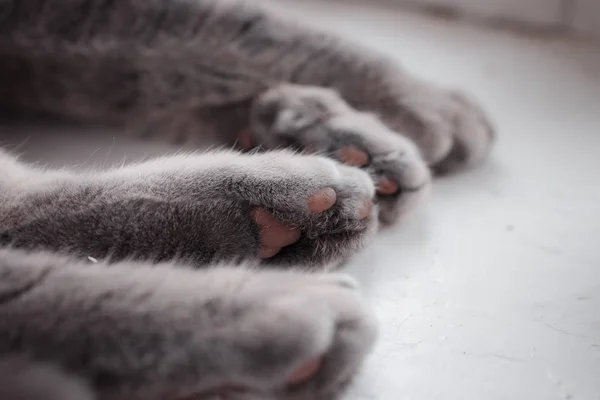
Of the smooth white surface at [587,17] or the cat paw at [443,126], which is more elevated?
the smooth white surface at [587,17]

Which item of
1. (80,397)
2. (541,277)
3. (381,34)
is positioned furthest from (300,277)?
(381,34)

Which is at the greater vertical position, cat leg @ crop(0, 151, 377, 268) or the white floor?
cat leg @ crop(0, 151, 377, 268)

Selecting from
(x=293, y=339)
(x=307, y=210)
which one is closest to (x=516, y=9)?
(x=307, y=210)

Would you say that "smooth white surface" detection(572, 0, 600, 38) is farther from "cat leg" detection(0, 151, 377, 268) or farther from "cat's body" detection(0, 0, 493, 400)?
"cat leg" detection(0, 151, 377, 268)

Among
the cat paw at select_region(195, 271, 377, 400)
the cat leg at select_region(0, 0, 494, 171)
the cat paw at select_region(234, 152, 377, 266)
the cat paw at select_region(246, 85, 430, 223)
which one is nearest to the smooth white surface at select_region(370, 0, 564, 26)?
the cat leg at select_region(0, 0, 494, 171)

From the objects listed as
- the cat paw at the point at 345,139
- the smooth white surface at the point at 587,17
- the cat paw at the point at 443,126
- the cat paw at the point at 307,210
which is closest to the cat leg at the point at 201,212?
the cat paw at the point at 307,210

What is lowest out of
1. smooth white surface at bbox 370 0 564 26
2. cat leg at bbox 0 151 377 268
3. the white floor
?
the white floor

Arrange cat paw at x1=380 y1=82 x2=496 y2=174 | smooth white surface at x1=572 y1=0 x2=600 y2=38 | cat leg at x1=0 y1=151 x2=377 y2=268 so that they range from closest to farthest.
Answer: cat leg at x1=0 y1=151 x2=377 y2=268 < cat paw at x1=380 y1=82 x2=496 y2=174 < smooth white surface at x1=572 y1=0 x2=600 y2=38

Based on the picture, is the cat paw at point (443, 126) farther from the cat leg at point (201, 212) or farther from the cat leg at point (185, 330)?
the cat leg at point (185, 330)

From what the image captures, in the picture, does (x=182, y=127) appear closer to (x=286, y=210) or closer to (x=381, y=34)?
(x=286, y=210)
